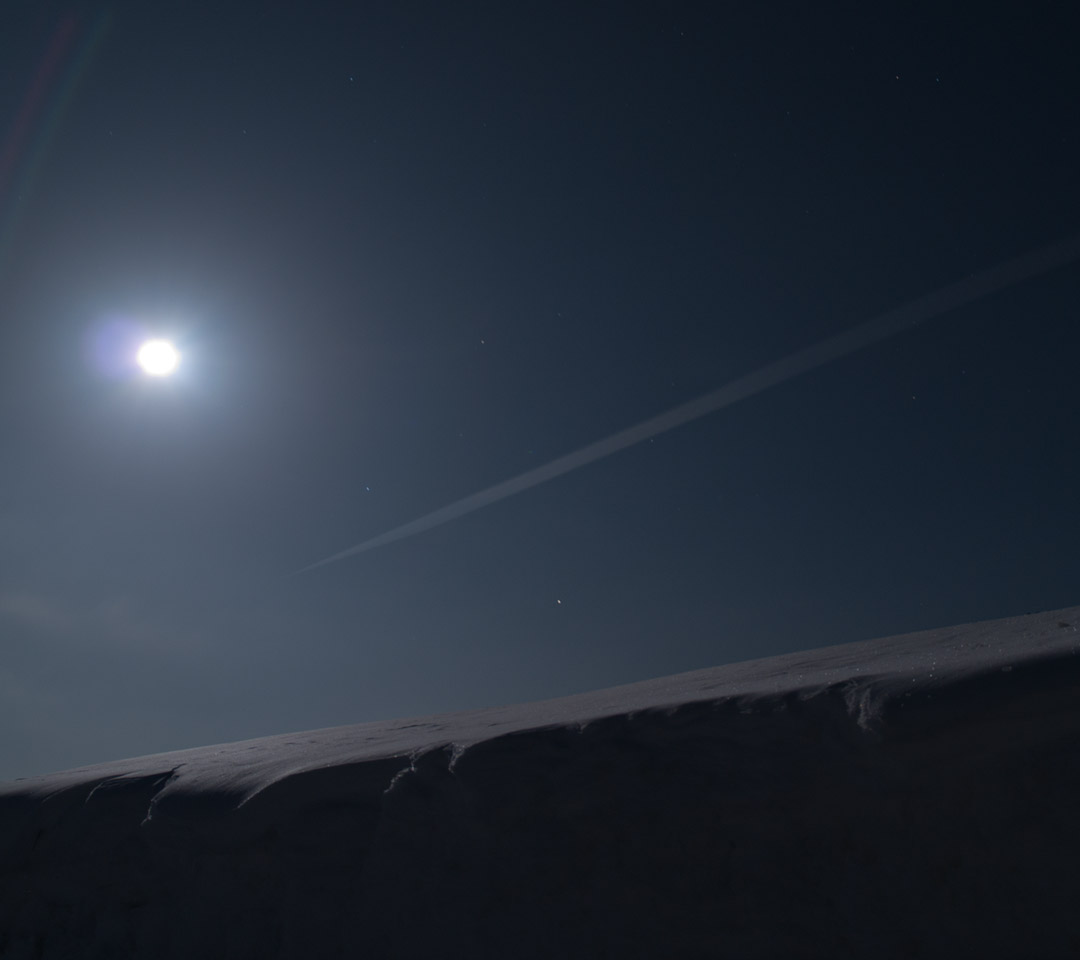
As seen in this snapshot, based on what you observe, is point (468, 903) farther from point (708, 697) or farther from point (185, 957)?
point (185, 957)

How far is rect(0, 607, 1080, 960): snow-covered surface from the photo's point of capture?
63.5 inches

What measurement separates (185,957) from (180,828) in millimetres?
408

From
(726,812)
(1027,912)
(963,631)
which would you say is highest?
(726,812)

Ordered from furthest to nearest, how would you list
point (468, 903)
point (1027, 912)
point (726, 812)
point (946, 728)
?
point (468, 903)
point (726, 812)
point (946, 728)
point (1027, 912)

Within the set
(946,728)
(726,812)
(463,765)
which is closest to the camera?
(946,728)

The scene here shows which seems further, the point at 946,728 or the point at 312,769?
the point at 312,769

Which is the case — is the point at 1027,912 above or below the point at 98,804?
below

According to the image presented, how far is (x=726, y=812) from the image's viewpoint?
1.84 meters

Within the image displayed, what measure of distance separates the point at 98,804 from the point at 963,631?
12.2ft

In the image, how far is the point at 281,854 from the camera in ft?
7.39

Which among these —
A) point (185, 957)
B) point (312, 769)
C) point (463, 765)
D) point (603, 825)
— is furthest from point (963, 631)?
point (185, 957)

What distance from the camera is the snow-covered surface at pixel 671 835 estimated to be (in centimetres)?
161

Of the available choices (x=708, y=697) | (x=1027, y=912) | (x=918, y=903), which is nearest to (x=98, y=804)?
(x=708, y=697)

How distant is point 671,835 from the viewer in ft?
6.11
